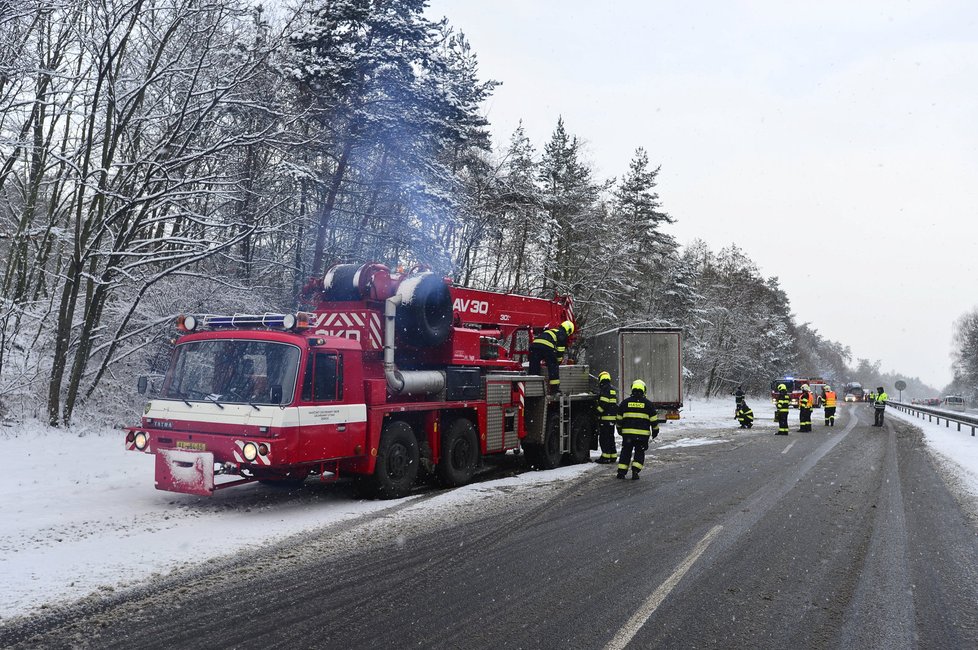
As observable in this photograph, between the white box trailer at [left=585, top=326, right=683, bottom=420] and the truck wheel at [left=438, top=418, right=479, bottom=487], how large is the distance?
806 centimetres

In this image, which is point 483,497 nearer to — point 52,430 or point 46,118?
point 52,430

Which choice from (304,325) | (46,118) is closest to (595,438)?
(304,325)

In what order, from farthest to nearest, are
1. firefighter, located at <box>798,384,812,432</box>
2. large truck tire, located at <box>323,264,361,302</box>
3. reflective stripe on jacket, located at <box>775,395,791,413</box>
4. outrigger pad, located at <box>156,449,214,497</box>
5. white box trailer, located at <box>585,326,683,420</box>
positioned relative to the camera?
1. firefighter, located at <box>798,384,812,432</box>
2. reflective stripe on jacket, located at <box>775,395,791,413</box>
3. white box trailer, located at <box>585,326,683,420</box>
4. large truck tire, located at <box>323,264,361,302</box>
5. outrigger pad, located at <box>156,449,214,497</box>

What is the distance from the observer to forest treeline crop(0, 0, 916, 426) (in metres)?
13.0

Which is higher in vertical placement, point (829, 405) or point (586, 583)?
point (829, 405)

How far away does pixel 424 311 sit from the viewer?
10375mm

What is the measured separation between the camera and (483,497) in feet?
32.3

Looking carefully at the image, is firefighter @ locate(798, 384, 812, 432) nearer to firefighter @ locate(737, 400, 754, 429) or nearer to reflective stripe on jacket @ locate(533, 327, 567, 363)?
firefighter @ locate(737, 400, 754, 429)

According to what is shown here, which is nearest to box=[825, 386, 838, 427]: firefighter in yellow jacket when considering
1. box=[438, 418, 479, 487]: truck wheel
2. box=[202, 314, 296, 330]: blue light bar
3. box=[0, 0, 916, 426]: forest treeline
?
box=[0, 0, 916, 426]: forest treeline

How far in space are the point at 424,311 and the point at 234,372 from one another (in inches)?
114

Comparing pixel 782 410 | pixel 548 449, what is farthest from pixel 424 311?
pixel 782 410

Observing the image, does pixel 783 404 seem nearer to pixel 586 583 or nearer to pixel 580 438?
pixel 580 438

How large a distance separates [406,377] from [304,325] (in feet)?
5.88

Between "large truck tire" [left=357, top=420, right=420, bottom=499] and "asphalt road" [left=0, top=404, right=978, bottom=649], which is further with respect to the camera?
"large truck tire" [left=357, top=420, right=420, bottom=499]
